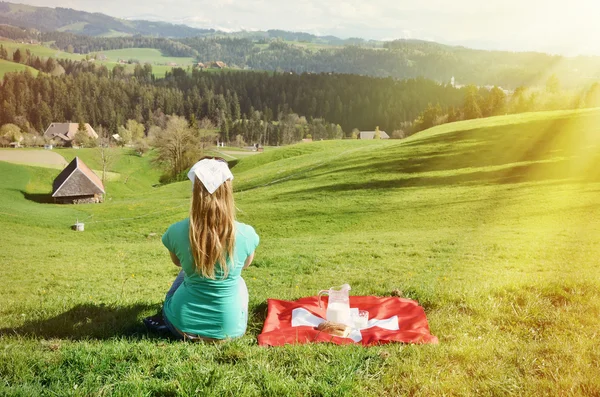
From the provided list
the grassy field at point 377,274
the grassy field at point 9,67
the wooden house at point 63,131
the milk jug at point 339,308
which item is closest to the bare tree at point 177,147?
the grassy field at point 377,274

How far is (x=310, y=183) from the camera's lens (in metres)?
43.4

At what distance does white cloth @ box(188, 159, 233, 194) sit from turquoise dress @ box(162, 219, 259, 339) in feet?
2.46

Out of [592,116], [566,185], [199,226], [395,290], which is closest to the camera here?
[199,226]

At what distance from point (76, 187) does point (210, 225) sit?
210ft

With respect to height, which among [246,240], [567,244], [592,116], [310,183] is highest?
[592,116]

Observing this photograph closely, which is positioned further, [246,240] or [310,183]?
[310,183]

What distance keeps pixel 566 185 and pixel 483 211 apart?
25.0 feet

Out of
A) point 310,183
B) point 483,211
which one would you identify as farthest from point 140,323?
point 310,183

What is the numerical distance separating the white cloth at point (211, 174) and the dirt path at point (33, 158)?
82983 mm

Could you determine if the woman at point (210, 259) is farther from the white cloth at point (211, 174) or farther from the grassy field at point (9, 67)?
the grassy field at point (9, 67)

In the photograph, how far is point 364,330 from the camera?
21.9ft

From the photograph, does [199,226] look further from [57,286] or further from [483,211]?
[483,211]

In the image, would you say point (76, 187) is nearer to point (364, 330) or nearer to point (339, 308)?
point (339, 308)

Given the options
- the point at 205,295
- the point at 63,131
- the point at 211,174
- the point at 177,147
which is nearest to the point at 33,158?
the point at 177,147
